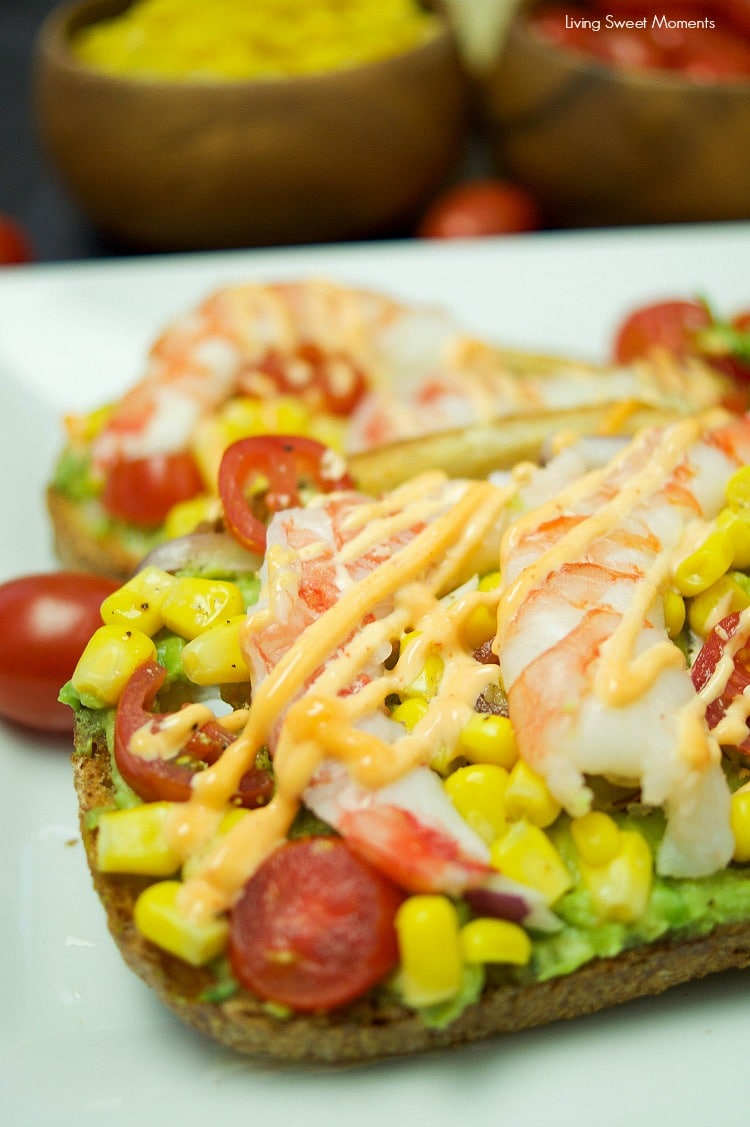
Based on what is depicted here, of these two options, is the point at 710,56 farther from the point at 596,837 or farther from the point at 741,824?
the point at 596,837

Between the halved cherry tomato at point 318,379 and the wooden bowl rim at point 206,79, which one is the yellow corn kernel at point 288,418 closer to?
the halved cherry tomato at point 318,379

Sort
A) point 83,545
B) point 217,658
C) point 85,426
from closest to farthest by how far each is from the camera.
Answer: point 217,658
point 83,545
point 85,426

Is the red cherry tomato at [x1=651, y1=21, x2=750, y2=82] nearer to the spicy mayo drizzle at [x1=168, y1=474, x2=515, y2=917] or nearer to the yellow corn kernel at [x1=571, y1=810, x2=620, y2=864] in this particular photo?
the spicy mayo drizzle at [x1=168, y1=474, x2=515, y2=917]

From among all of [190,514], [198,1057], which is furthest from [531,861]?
[190,514]

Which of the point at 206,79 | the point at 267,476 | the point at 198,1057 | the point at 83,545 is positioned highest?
the point at 206,79

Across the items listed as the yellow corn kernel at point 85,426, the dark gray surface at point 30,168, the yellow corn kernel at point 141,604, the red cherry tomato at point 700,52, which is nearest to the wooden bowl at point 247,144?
the dark gray surface at point 30,168

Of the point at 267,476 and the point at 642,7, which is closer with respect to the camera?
the point at 267,476

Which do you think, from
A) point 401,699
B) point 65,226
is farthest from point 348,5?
point 401,699
